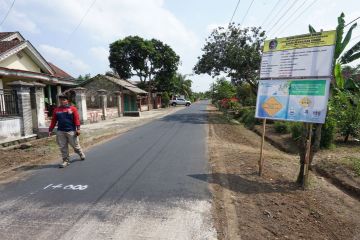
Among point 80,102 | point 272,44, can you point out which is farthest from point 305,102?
point 80,102

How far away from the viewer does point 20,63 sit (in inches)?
648

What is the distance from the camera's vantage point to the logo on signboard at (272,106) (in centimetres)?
605

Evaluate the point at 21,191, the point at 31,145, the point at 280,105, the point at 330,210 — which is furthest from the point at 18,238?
the point at 31,145

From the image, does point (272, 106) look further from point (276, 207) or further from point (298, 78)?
point (276, 207)

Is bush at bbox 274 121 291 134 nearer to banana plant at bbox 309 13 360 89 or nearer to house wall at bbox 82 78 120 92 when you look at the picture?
banana plant at bbox 309 13 360 89

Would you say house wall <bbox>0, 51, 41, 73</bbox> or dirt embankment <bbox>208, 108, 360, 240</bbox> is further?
house wall <bbox>0, 51, 41, 73</bbox>

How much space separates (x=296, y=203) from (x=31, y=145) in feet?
29.8

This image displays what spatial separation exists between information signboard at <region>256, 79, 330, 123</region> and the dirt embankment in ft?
4.86

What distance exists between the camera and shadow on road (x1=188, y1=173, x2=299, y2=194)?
18.4ft

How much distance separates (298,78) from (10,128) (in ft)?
33.4

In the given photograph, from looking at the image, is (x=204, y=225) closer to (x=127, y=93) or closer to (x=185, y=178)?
(x=185, y=178)

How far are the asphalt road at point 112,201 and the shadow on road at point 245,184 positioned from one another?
230mm

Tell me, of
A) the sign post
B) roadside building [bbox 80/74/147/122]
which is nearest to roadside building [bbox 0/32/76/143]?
roadside building [bbox 80/74/147/122]

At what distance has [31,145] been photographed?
10.2 metres
